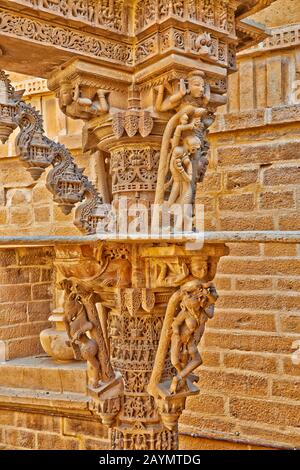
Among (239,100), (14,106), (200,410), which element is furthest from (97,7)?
(200,410)

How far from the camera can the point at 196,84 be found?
79.5 inches

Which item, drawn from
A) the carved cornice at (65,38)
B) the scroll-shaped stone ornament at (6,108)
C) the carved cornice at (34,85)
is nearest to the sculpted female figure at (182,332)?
the scroll-shaped stone ornament at (6,108)

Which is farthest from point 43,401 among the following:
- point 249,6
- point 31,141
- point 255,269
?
point 249,6

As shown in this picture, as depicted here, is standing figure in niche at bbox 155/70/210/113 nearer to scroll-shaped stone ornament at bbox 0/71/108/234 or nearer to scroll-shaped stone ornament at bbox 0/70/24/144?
scroll-shaped stone ornament at bbox 0/71/108/234

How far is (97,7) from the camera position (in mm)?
2057

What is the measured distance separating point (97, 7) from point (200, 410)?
2563mm

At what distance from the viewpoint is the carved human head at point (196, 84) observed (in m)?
2.02

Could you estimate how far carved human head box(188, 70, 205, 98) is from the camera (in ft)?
6.63

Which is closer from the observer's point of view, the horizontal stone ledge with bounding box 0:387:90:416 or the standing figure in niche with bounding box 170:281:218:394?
the standing figure in niche with bounding box 170:281:218:394

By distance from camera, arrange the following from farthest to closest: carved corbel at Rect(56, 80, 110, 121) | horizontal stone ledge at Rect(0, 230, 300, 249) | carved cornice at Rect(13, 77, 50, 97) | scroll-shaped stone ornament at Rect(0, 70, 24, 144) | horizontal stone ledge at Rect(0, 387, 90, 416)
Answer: carved cornice at Rect(13, 77, 50, 97), horizontal stone ledge at Rect(0, 387, 90, 416), carved corbel at Rect(56, 80, 110, 121), scroll-shaped stone ornament at Rect(0, 70, 24, 144), horizontal stone ledge at Rect(0, 230, 300, 249)

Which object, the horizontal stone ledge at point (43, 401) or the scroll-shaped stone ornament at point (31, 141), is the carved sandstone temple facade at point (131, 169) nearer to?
the scroll-shaped stone ornament at point (31, 141)

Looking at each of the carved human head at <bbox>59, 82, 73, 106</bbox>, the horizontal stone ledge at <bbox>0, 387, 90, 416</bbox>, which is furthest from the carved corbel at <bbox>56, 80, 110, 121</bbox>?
the horizontal stone ledge at <bbox>0, 387, 90, 416</bbox>

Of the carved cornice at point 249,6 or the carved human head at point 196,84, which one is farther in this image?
the carved cornice at point 249,6

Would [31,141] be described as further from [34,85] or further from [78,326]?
[34,85]
